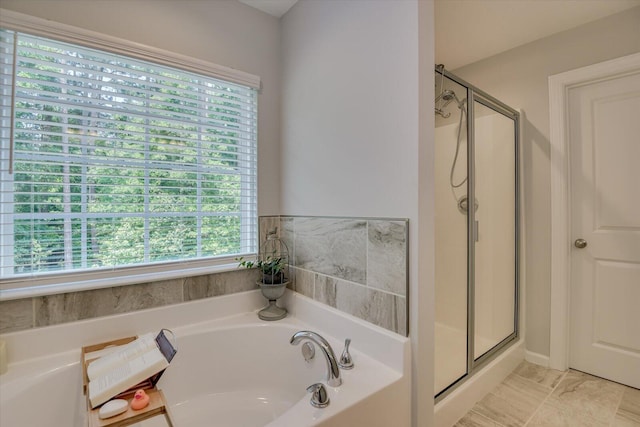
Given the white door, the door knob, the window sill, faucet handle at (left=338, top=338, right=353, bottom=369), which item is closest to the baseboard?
the white door

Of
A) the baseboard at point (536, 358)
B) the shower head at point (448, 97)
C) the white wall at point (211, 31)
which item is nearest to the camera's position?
the white wall at point (211, 31)

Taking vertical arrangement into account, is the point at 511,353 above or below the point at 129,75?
below

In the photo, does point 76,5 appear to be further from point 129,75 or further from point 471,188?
point 471,188

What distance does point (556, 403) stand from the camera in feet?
5.79

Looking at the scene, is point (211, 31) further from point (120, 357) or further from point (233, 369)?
point (233, 369)

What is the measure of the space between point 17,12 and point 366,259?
1936 mm

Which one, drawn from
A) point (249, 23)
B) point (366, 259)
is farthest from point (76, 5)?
point (366, 259)

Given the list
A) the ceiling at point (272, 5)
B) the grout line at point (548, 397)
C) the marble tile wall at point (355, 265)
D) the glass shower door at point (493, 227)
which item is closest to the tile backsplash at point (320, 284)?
the marble tile wall at point (355, 265)

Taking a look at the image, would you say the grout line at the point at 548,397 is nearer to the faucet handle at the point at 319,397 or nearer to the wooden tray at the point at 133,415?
the faucet handle at the point at 319,397

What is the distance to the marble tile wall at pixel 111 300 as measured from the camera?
1.32 m

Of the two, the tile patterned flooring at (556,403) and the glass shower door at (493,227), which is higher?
the glass shower door at (493,227)

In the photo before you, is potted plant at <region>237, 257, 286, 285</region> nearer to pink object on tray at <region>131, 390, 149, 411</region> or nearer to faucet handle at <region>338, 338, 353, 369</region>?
faucet handle at <region>338, 338, 353, 369</region>

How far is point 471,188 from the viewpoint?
1878 mm

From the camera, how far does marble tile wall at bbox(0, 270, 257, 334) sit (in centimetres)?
132
